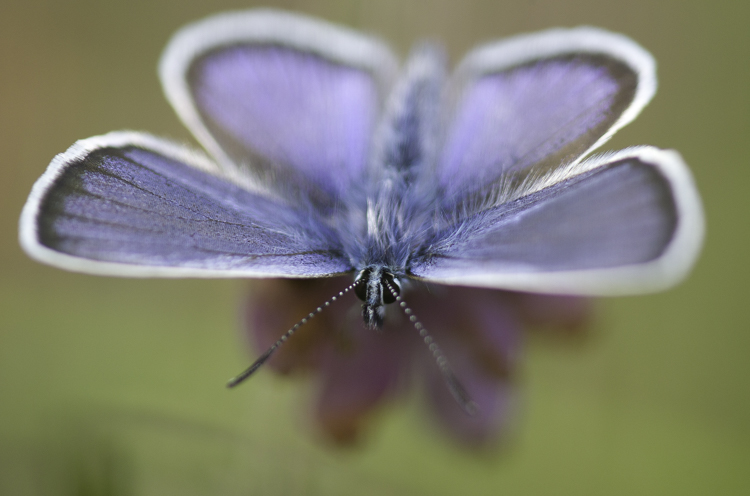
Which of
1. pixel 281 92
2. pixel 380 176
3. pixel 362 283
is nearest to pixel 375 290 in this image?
pixel 362 283

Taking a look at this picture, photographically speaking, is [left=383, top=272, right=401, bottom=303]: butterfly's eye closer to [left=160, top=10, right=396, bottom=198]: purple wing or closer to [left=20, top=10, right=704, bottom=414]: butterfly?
[left=20, top=10, right=704, bottom=414]: butterfly

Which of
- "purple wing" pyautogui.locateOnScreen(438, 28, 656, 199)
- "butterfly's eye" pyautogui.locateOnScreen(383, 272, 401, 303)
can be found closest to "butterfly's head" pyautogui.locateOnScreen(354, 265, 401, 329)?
"butterfly's eye" pyautogui.locateOnScreen(383, 272, 401, 303)

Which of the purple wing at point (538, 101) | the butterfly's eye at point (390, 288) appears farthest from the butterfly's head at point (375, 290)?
the purple wing at point (538, 101)

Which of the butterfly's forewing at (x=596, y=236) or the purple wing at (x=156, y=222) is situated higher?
the purple wing at (x=156, y=222)

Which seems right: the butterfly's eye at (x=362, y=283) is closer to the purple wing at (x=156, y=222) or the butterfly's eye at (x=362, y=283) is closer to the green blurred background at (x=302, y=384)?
the purple wing at (x=156, y=222)

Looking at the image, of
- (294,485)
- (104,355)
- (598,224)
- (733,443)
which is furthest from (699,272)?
(104,355)

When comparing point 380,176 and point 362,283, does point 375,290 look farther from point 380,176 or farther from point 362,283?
point 380,176
